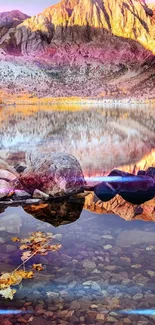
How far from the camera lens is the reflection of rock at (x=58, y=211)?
2934 millimetres

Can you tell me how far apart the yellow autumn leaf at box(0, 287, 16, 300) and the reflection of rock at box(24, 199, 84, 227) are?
1.08 m

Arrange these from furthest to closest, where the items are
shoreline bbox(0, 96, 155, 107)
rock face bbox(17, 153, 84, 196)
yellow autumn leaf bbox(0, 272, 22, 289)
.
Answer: shoreline bbox(0, 96, 155, 107), rock face bbox(17, 153, 84, 196), yellow autumn leaf bbox(0, 272, 22, 289)

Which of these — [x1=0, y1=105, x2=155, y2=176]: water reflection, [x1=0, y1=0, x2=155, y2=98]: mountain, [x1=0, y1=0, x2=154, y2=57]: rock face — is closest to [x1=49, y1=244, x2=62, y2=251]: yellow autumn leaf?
[x1=0, y1=105, x2=155, y2=176]: water reflection

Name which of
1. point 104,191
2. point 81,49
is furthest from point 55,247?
point 81,49

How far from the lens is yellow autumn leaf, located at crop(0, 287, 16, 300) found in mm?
1678

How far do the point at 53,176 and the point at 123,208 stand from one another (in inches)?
36.6

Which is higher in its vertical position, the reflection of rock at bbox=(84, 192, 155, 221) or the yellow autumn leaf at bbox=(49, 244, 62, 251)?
the yellow autumn leaf at bbox=(49, 244, 62, 251)

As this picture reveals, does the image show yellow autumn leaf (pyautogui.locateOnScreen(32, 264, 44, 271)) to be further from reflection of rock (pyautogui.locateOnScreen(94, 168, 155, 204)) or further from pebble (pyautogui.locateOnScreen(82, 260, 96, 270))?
reflection of rock (pyautogui.locateOnScreen(94, 168, 155, 204))

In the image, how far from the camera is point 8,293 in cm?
170

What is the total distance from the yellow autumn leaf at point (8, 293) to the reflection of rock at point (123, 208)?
143cm

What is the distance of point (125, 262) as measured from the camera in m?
2.03

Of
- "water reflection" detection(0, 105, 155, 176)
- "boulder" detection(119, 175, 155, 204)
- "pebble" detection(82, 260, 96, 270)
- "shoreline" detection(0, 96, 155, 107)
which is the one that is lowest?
"water reflection" detection(0, 105, 155, 176)

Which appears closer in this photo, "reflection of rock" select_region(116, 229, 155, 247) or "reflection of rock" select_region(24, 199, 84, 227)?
"reflection of rock" select_region(116, 229, 155, 247)

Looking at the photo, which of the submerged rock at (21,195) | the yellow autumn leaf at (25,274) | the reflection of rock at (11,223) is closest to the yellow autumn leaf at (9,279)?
the yellow autumn leaf at (25,274)
